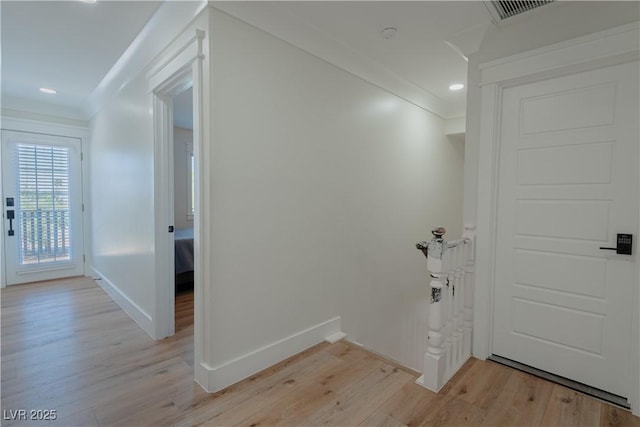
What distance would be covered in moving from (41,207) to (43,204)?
48 mm

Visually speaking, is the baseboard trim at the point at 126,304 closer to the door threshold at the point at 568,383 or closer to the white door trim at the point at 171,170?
the white door trim at the point at 171,170

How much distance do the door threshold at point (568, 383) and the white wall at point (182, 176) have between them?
525cm

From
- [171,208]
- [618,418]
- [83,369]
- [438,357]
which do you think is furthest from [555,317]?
[83,369]

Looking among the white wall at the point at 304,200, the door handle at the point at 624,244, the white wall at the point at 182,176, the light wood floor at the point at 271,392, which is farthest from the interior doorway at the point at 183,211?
the door handle at the point at 624,244

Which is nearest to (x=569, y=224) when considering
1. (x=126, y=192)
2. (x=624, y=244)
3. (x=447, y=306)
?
(x=624, y=244)

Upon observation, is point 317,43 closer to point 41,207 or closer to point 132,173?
point 132,173

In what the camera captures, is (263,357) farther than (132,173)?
No

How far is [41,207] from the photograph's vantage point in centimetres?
441

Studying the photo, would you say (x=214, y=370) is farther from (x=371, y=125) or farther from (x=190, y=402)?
(x=371, y=125)

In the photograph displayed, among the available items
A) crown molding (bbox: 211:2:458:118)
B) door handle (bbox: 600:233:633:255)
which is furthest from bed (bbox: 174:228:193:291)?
door handle (bbox: 600:233:633:255)

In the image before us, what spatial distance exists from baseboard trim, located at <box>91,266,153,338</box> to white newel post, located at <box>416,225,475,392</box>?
235cm

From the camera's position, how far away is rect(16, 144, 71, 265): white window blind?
4.27 m

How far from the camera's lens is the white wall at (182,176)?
5668 millimetres

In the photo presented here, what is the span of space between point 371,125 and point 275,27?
4.27 ft
